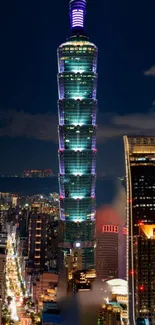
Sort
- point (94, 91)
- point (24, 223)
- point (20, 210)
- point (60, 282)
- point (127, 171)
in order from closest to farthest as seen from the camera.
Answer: point (127, 171)
point (60, 282)
point (94, 91)
point (24, 223)
point (20, 210)

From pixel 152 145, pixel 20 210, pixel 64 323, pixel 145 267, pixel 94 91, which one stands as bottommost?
pixel 64 323

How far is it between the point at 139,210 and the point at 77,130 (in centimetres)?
491

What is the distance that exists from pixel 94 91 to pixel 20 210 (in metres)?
5.28

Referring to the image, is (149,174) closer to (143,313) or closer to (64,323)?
(143,313)

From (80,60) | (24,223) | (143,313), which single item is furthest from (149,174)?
(24,223)

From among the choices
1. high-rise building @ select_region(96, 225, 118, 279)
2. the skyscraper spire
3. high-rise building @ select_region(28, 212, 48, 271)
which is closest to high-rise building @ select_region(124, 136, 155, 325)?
high-rise building @ select_region(96, 225, 118, 279)

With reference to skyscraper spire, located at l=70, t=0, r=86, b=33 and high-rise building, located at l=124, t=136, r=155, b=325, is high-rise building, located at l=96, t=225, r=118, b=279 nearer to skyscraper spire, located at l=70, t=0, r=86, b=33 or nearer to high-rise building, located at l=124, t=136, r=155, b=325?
high-rise building, located at l=124, t=136, r=155, b=325

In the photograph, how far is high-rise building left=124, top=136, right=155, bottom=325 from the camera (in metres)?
9.20

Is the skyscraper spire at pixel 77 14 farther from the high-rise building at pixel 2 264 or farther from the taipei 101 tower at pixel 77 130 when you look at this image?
the high-rise building at pixel 2 264

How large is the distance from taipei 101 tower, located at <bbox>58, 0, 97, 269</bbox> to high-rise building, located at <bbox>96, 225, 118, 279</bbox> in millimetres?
437

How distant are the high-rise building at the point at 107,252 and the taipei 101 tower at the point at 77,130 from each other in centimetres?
44

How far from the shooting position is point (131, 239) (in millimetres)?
9344

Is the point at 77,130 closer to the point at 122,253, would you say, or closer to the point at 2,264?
the point at 122,253

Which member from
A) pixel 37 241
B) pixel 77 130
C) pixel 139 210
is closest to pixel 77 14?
pixel 77 130
